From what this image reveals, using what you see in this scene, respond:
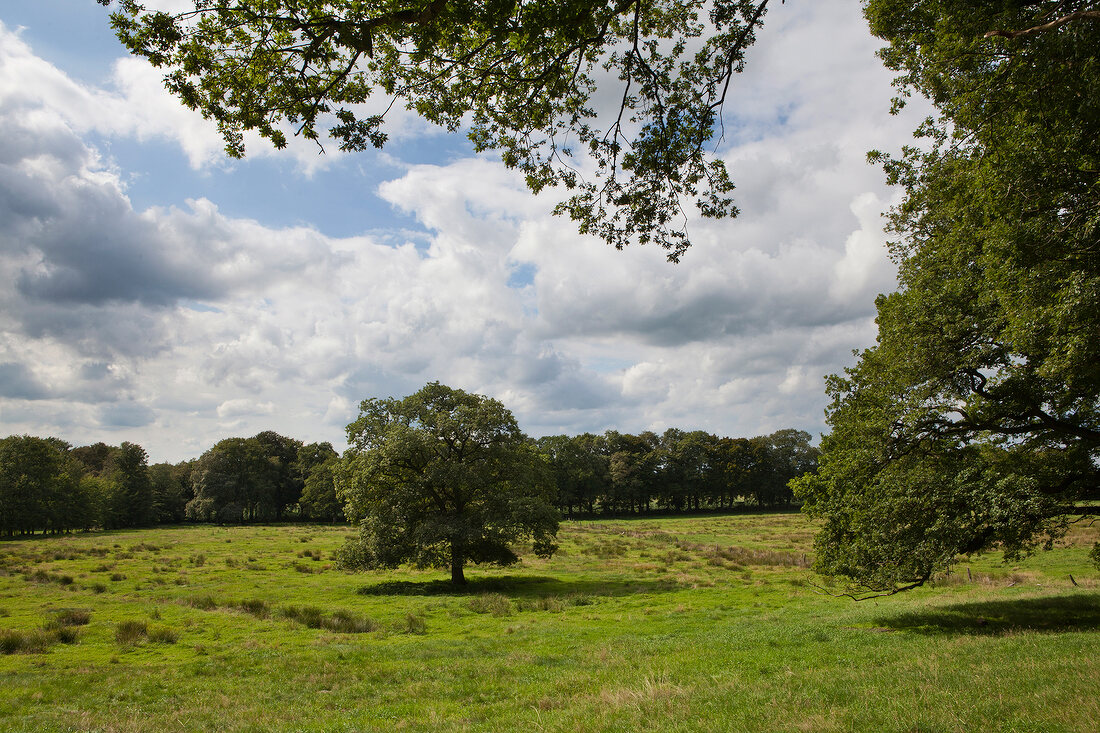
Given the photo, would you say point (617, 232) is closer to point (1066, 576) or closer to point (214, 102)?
point (214, 102)

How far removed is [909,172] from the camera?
15836mm

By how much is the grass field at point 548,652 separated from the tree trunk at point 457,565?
173 centimetres

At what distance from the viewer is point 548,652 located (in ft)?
54.0

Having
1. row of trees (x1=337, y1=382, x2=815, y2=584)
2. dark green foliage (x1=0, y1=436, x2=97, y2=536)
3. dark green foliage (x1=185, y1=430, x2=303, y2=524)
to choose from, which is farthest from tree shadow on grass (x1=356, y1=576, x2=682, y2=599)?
dark green foliage (x1=185, y1=430, x2=303, y2=524)

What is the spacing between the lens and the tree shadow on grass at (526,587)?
1130 inches

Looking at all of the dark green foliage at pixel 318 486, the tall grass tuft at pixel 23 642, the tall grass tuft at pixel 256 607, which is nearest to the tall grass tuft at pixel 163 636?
the tall grass tuft at pixel 23 642

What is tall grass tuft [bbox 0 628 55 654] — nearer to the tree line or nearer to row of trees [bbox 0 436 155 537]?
the tree line

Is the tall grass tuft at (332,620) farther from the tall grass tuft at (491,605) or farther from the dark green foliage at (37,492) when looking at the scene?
the dark green foliage at (37,492)

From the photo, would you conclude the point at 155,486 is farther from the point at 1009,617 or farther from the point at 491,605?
the point at 1009,617

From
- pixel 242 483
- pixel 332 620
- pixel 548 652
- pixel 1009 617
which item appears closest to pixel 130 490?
pixel 242 483

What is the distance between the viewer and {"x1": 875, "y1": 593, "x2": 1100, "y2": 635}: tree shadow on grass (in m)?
15.9

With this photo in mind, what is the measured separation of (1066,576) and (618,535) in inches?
1767

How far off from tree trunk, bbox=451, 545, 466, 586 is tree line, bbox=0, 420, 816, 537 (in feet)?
154

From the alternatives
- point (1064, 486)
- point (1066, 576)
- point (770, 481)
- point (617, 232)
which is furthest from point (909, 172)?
point (770, 481)
